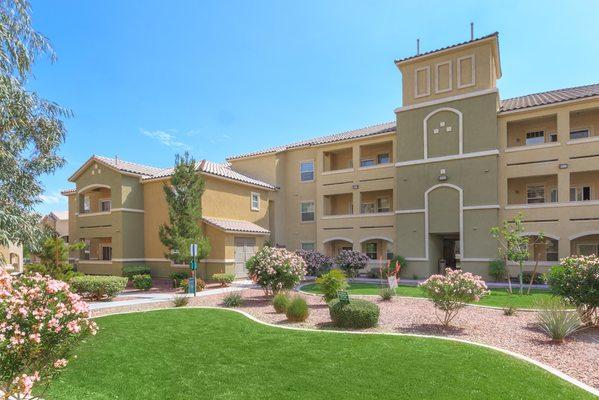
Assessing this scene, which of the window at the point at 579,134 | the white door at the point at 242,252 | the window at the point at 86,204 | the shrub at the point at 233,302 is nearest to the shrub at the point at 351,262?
the white door at the point at 242,252

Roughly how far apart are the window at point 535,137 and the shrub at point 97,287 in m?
25.8

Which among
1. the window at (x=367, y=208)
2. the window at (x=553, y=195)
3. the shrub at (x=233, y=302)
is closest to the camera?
the shrub at (x=233, y=302)

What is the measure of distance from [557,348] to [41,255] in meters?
20.1

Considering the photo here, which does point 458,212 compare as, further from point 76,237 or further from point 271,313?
point 76,237

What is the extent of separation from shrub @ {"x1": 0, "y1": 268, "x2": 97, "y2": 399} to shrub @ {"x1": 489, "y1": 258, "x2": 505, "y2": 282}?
22428 mm

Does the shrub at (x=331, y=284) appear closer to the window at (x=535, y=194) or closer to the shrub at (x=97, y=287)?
the shrub at (x=97, y=287)

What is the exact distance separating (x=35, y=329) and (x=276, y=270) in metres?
11.6

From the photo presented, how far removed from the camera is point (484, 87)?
77.9 ft

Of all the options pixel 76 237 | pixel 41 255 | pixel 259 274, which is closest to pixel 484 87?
pixel 259 274

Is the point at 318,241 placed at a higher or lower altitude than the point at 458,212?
lower

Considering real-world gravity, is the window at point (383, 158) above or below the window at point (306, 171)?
above

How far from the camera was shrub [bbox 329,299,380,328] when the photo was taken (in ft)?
35.1

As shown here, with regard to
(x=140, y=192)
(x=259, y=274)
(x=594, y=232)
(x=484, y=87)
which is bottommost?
(x=259, y=274)

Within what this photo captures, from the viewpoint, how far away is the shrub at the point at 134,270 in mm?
25172
